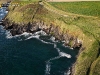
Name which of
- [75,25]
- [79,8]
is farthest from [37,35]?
[79,8]

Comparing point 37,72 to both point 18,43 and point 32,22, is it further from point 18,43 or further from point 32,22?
point 32,22

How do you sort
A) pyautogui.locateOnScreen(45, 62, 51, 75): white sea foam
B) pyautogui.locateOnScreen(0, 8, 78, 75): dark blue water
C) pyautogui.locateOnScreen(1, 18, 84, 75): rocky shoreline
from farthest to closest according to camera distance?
pyautogui.locateOnScreen(1, 18, 84, 75): rocky shoreline < pyautogui.locateOnScreen(0, 8, 78, 75): dark blue water < pyautogui.locateOnScreen(45, 62, 51, 75): white sea foam

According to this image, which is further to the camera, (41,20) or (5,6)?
(5,6)

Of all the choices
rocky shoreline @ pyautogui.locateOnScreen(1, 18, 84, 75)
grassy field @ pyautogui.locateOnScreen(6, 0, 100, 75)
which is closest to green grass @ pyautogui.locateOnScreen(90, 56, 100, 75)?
grassy field @ pyautogui.locateOnScreen(6, 0, 100, 75)

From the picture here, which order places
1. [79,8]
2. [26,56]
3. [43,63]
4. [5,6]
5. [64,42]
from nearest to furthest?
[43,63], [26,56], [64,42], [79,8], [5,6]

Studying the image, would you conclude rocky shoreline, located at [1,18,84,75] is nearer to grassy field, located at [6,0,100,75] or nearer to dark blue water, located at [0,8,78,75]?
grassy field, located at [6,0,100,75]

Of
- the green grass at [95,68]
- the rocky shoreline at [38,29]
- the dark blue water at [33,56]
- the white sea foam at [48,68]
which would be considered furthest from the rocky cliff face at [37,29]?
the green grass at [95,68]
